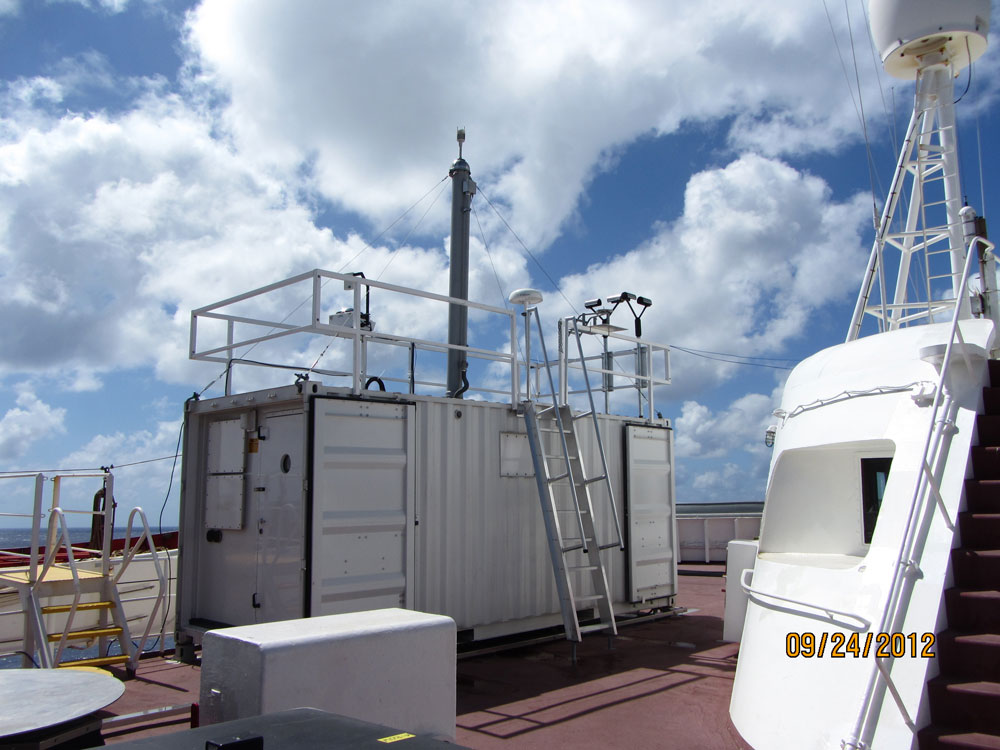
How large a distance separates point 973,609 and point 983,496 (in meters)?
0.86

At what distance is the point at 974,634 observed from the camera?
4508mm

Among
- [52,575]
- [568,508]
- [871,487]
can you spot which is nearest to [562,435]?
[568,508]

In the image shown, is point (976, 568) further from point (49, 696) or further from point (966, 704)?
point (49, 696)

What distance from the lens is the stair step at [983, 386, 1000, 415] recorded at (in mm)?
5621

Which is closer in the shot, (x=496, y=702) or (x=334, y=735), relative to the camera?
(x=334, y=735)

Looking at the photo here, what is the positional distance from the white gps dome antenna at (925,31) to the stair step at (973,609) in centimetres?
625

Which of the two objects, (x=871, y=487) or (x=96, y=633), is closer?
(x=871, y=487)

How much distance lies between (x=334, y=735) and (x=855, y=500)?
5075 mm

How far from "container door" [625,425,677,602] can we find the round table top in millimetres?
7744

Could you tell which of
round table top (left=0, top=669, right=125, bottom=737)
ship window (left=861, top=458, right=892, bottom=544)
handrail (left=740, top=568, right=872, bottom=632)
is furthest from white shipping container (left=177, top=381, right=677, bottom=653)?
ship window (left=861, top=458, right=892, bottom=544)

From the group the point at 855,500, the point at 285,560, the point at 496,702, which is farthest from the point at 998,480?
the point at 285,560

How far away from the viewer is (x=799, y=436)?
20.7 feet

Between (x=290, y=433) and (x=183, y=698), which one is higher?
(x=290, y=433)

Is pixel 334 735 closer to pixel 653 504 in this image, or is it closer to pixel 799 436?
pixel 799 436
